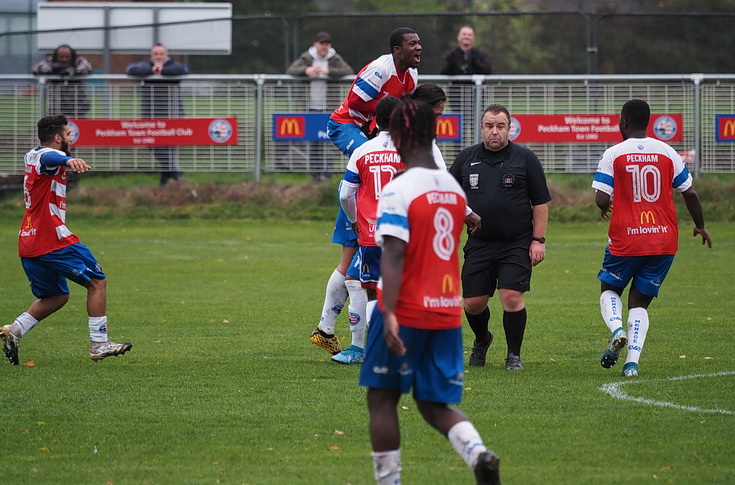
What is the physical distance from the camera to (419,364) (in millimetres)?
5543

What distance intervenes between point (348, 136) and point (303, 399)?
254 centimetres

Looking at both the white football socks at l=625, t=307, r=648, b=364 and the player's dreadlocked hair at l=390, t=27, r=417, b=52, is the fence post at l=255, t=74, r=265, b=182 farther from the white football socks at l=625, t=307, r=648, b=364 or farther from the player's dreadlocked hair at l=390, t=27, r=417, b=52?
the white football socks at l=625, t=307, r=648, b=364

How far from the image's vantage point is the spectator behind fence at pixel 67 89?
21438mm

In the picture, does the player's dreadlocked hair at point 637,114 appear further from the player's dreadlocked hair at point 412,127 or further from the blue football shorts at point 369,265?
the player's dreadlocked hair at point 412,127

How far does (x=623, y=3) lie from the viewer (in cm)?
3369

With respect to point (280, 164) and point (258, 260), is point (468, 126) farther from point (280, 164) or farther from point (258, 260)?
point (258, 260)

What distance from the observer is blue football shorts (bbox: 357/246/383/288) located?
9016 mm

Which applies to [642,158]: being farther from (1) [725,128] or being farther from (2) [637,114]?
(1) [725,128]

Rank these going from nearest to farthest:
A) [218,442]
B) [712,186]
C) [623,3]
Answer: [218,442], [712,186], [623,3]

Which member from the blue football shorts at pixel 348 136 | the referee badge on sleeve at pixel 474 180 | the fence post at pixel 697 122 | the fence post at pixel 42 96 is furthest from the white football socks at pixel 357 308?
the fence post at pixel 42 96

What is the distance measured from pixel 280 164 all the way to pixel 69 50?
4.44 meters

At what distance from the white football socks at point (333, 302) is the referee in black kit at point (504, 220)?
3.77ft

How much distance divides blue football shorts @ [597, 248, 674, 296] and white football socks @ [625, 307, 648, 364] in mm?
203

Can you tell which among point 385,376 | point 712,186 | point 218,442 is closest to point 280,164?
point 712,186
